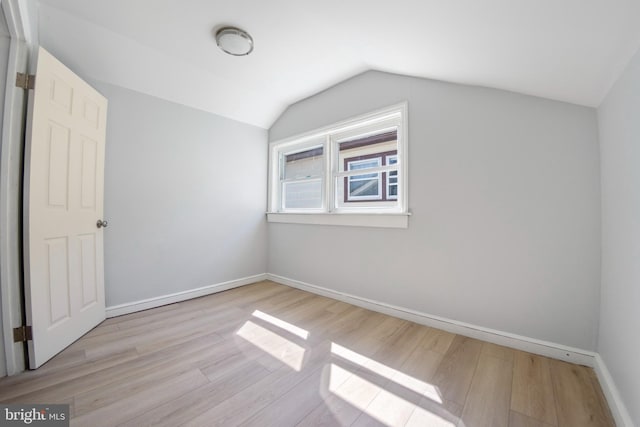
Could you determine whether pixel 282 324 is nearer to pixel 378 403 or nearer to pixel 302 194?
pixel 378 403

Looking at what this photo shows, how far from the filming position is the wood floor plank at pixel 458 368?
4.47 ft

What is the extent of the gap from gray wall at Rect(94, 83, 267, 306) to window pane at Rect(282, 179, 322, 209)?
40cm

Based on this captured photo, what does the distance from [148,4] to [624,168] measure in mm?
3200

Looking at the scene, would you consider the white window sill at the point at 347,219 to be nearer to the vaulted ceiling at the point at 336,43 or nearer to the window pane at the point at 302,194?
the window pane at the point at 302,194

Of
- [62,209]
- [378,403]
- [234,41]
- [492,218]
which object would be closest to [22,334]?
[62,209]

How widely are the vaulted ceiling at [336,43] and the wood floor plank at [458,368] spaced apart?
1856 millimetres

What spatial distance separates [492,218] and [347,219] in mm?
1339

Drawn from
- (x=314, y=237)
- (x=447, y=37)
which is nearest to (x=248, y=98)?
(x=314, y=237)

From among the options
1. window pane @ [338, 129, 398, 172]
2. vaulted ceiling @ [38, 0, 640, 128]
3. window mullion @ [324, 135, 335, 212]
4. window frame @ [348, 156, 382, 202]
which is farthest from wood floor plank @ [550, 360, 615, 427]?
window mullion @ [324, 135, 335, 212]

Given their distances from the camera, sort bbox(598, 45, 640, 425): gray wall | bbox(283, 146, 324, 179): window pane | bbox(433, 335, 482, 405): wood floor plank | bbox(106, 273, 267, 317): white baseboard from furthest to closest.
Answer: bbox(283, 146, 324, 179): window pane, bbox(106, 273, 267, 317): white baseboard, bbox(433, 335, 482, 405): wood floor plank, bbox(598, 45, 640, 425): gray wall

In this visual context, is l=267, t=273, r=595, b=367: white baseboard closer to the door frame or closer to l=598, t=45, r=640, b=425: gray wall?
l=598, t=45, r=640, b=425: gray wall

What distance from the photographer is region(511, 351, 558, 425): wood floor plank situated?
4.00 feet

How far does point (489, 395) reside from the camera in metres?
1.34

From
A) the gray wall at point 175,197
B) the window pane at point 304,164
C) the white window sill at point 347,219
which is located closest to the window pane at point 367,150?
the window pane at point 304,164
